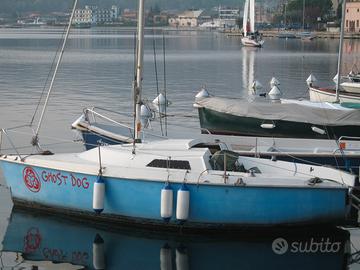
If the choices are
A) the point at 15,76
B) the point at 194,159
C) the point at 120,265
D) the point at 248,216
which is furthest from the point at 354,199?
the point at 15,76

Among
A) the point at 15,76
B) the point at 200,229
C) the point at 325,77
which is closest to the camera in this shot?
the point at 200,229

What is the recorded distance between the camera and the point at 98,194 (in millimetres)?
17047

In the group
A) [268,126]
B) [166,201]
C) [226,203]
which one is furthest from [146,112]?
[226,203]

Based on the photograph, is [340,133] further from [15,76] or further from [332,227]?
[15,76]

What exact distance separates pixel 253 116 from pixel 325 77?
38.4 metres

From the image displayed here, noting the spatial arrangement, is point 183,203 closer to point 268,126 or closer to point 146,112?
point 268,126

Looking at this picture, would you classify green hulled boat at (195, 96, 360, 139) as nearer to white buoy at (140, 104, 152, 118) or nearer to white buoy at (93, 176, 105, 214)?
white buoy at (140, 104, 152, 118)

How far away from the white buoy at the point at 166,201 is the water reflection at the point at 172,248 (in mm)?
734

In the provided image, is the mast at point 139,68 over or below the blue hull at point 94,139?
over

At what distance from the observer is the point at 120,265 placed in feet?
52.3

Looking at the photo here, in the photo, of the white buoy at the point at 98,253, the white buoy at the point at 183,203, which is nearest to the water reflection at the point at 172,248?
the white buoy at the point at 98,253

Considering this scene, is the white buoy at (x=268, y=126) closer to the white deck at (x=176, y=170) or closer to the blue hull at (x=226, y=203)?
the white deck at (x=176, y=170)

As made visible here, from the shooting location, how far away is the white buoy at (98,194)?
17000 millimetres

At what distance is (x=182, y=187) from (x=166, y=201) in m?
0.45
